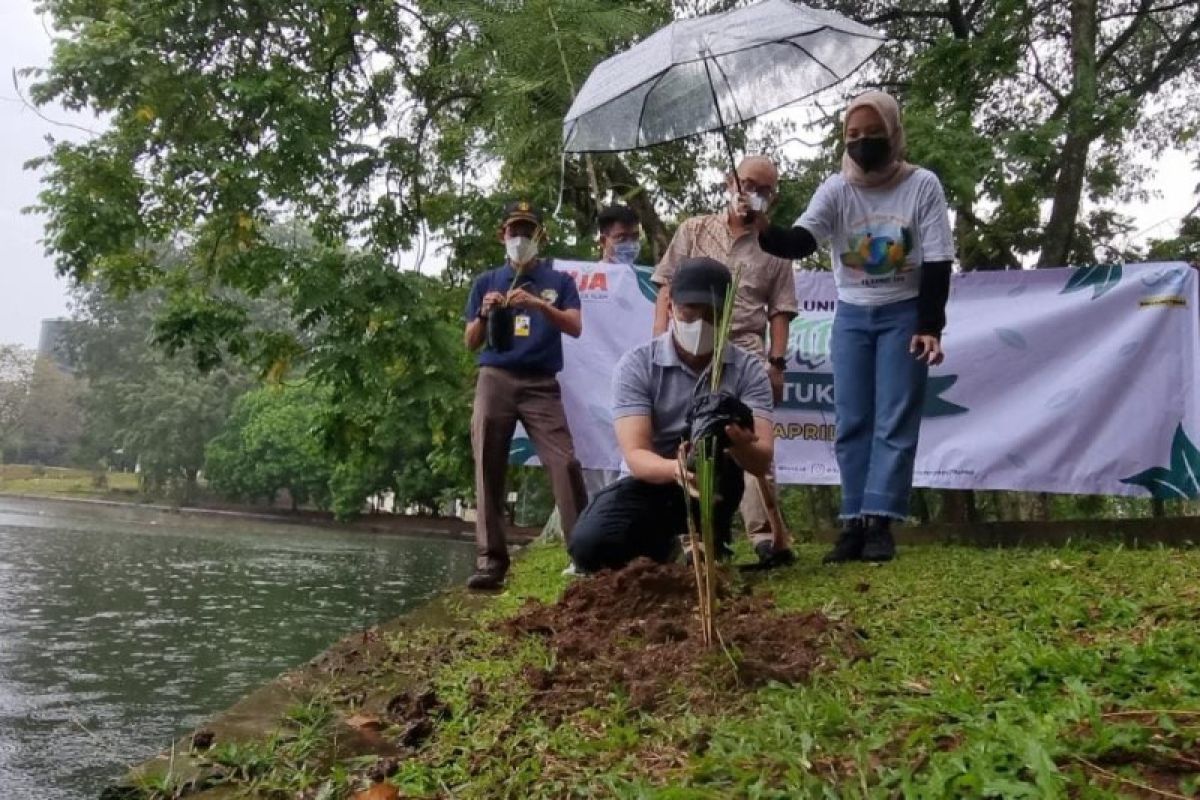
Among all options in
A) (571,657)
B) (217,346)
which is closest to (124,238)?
(217,346)

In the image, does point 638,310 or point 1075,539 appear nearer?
point 1075,539

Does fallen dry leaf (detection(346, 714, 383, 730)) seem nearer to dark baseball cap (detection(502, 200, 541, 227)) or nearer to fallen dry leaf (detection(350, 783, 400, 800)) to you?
fallen dry leaf (detection(350, 783, 400, 800))

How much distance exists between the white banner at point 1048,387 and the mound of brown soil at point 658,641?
7.90 feet

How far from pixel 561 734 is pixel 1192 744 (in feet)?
3.51

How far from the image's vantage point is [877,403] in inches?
145

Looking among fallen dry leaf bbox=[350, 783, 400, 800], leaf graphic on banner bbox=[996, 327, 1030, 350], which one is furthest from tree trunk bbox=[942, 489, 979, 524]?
fallen dry leaf bbox=[350, 783, 400, 800]

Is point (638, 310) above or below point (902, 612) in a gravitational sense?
above

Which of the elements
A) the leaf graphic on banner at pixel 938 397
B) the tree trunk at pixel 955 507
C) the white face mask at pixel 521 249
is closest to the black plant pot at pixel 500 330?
the white face mask at pixel 521 249

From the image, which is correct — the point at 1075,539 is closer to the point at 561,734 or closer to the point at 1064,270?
the point at 1064,270

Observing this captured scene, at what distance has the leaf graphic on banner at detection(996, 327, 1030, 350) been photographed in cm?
490

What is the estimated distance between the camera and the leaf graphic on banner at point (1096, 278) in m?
4.72

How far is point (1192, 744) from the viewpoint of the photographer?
1.48 metres

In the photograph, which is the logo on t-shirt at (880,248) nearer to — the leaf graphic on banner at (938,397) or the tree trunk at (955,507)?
the leaf graphic on banner at (938,397)

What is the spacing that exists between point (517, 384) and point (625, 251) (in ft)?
6.08
